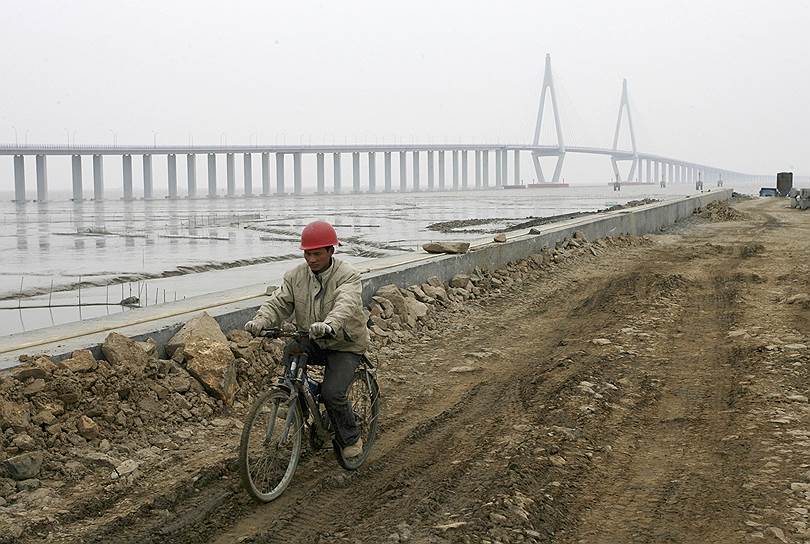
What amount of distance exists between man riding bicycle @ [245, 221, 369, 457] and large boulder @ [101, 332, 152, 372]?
158 centimetres

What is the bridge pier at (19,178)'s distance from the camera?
282 feet

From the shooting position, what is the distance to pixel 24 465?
5387 millimetres

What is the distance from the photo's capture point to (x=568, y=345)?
9281 mm

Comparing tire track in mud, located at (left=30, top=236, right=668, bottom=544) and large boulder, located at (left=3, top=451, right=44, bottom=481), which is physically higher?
large boulder, located at (left=3, top=451, right=44, bottom=481)

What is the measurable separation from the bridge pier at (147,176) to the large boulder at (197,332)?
308 ft

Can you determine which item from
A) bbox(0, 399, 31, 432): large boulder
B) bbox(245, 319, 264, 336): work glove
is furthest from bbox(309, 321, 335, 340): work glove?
bbox(0, 399, 31, 432): large boulder

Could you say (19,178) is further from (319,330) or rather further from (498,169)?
(319,330)

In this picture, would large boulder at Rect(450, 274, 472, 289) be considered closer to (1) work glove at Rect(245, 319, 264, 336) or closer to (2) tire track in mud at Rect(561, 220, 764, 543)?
(2) tire track in mud at Rect(561, 220, 764, 543)

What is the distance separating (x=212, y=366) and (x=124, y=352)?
0.70 meters

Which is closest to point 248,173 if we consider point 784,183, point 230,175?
point 230,175

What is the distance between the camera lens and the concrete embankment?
655 cm

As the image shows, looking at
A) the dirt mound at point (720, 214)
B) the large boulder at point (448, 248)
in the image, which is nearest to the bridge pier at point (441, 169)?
the dirt mound at point (720, 214)

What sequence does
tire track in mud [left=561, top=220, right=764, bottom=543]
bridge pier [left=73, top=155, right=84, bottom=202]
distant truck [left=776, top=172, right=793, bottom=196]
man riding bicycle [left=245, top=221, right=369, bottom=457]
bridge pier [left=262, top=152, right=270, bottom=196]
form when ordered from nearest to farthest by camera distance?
tire track in mud [left=561, top=220, right=764, bottom=543]
man riding bicycle [left=245, top=221, right=369, bottom=457]
distant truck [left=776, top=172, right=793, bottom=196]
bridge pier [left=73, top=155, right=84, bottom=202]
bridge pier [left=262, top=152, right=270, bottom=196]

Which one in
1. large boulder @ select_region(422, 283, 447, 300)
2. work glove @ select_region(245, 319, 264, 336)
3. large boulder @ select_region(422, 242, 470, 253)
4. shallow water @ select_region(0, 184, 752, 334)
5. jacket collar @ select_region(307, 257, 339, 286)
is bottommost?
shallow water @ select_region(0, 184, 752, 334)
